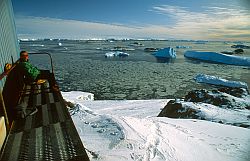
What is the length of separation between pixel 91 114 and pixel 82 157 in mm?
4177

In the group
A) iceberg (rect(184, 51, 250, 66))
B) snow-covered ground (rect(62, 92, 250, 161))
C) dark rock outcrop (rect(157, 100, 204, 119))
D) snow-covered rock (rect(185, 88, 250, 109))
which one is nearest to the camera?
snow-covered ground (rect(62, 92, 250, 161))

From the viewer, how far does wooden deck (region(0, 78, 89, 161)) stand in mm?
2590

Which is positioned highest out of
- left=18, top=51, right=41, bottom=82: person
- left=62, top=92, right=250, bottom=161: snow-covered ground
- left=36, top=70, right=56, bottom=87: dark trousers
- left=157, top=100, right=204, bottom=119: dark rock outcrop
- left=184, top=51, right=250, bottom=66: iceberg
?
left=18, top=51, right=41, bottom=82: person

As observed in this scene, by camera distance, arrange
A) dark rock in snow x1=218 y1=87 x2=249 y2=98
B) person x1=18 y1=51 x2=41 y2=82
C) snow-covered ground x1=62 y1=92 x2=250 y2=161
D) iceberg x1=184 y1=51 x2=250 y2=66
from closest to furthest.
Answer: snow-covered ground x1=62 y1=92 x2=250 y2=161
person x1=18 y1=51 x2=41 y2=82
dark rock in snow x1=218 y1=87 x2=249 y2=98
iceberg x1=184 y1=51 x2=250 y2=66

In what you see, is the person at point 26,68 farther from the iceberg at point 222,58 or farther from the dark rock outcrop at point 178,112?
the iceberg at point 222,58

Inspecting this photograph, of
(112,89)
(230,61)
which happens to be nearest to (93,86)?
(112,89)

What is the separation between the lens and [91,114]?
22.0ft

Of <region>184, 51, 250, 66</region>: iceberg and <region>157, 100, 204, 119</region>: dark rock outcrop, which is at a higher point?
<region>184, 51, 250, 66</region>: iceberg

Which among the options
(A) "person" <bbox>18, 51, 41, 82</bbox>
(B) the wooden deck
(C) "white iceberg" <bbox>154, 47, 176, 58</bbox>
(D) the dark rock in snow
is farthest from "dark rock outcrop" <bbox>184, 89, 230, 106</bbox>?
(C) "white iceberg" <bbox>154, 47, 176, 58</bbox>

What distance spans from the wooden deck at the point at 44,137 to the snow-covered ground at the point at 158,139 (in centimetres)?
109

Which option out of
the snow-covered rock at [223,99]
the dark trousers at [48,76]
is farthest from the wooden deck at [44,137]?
the snow-covered rock at [223,99]

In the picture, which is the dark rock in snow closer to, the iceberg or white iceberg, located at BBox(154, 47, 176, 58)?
the iceberg

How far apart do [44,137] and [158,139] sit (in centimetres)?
298

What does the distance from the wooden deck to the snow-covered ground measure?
1.09m
